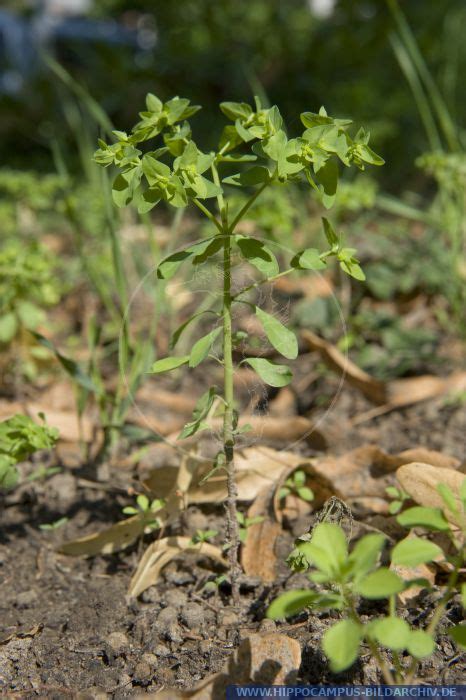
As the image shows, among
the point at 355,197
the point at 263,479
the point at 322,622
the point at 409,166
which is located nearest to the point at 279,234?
the point at 355,197

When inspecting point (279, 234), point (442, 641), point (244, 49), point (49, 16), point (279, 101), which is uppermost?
point (49, 16)

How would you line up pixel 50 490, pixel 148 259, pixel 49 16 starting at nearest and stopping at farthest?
pixel 50 490
pixel 148 259
pixel 49 16

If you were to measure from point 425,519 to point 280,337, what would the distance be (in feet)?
1.11

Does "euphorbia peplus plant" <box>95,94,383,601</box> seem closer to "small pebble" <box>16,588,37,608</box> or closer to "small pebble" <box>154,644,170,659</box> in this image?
"small pebble" <box>154,644,170,659</box>

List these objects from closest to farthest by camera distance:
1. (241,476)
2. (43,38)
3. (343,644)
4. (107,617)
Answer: (343,644) < (107,617) < (241,476) < (43,38)

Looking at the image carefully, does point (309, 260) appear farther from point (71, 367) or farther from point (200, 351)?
point (71, 367)

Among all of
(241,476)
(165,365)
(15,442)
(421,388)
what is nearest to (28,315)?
(15,442)

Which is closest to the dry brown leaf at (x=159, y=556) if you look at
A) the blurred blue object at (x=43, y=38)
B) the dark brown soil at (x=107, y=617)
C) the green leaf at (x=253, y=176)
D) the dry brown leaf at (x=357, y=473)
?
the dark brown soil at (x=107, y=617)

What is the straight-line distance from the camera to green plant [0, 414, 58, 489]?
47.9 inches

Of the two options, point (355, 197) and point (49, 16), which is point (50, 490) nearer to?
point (355, 197)

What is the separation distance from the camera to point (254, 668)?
964mm

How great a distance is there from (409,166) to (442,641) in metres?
3.42

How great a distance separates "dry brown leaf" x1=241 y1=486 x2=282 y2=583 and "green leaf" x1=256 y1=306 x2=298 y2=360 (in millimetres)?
401

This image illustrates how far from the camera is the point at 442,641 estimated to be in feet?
3.46
